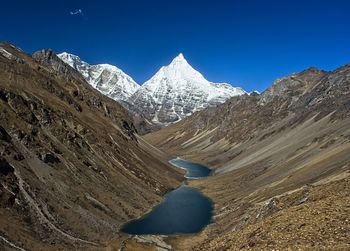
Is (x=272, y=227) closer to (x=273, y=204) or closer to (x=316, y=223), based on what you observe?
(x=316, y=223)

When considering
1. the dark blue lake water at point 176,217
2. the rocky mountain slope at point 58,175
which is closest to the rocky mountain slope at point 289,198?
the dark blue lake water at point 176,217

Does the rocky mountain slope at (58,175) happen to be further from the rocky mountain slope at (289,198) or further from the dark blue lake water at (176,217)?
the rocky mountain slope at (289,198)

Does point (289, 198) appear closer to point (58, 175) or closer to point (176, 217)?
point (176, 217)

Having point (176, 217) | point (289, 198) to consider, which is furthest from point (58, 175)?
point (289, 198)

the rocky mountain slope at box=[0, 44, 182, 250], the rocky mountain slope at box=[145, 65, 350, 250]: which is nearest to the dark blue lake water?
the rocky mountain slope at box=[0, 44, 182, 250]

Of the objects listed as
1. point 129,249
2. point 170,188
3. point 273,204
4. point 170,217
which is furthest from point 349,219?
point 170,188
